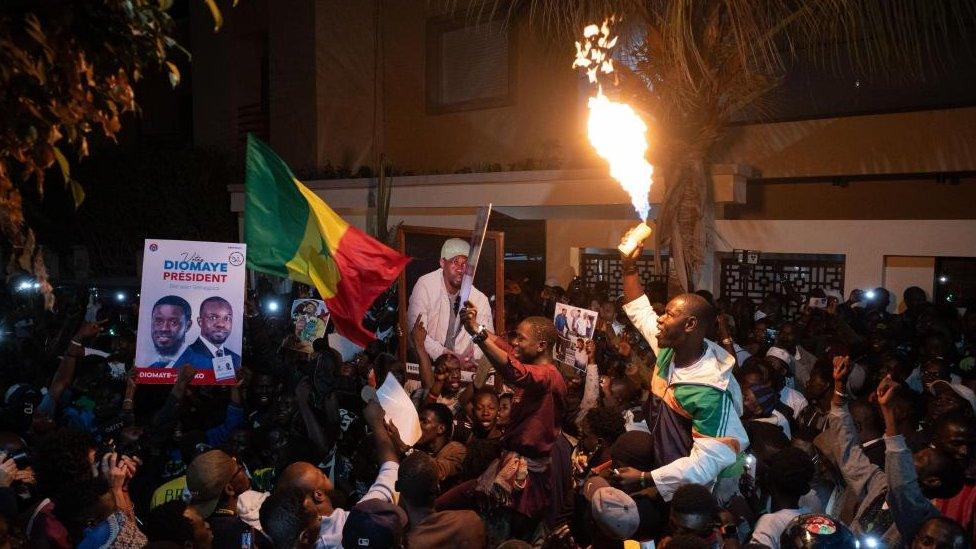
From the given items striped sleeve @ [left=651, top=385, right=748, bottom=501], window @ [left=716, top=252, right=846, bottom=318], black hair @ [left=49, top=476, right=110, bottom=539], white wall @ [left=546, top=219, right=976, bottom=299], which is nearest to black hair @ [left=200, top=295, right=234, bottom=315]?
black hair @ [left=49, top=476, right=110, bottom=539]

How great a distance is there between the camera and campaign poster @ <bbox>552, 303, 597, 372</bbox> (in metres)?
7.26

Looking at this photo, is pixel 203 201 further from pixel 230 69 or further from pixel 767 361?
pixel 767 361

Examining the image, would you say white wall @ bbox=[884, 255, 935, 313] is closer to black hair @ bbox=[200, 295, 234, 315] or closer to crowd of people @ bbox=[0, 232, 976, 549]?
crowd of people @ bbox=[0, 232, 976, 549]

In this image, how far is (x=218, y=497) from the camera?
442 centimetres

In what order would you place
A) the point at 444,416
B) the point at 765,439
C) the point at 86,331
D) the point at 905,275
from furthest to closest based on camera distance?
the point at 905,275, the point at 86,331, the point at 444,416, the point at 765,439

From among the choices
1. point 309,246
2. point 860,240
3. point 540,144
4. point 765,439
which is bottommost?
point 765,439

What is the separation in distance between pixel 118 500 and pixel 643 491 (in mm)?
2691

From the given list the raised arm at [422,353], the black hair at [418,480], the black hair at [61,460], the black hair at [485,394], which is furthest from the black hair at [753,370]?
the black hair at [61,460]

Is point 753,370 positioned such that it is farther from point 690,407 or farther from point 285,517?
point 285,517

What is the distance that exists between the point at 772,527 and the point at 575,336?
3.47 metres

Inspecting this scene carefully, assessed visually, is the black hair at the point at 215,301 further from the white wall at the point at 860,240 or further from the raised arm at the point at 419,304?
the white wall at the point at 860,240

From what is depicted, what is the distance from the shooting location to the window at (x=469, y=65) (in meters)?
18.1

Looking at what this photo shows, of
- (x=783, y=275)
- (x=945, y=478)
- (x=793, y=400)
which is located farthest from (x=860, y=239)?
(x=945, y=478)

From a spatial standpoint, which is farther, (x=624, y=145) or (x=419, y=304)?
(x=419, y=304)
